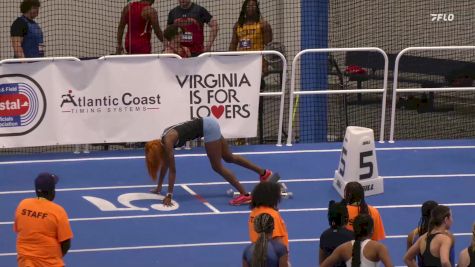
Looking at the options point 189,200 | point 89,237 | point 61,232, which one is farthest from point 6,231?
point 61,232

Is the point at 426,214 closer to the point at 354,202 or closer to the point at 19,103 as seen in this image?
the point at 354,202

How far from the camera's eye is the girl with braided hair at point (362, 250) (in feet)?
28.1

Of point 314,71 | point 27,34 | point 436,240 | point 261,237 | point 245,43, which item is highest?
point 27,34

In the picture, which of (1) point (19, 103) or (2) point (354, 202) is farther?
(1) point (19, 103)

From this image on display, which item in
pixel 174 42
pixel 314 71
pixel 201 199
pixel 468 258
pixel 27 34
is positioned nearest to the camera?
pixel 468 258

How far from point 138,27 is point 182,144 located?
12.7 ft

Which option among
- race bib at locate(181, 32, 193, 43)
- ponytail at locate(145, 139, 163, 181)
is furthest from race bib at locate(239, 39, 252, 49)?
ponytail at locate(145, 139, 163, 181)

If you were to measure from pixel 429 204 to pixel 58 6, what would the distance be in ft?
43.7

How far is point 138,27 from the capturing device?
16.8 metres

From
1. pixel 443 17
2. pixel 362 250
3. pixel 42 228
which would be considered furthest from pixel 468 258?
pixel 443 17

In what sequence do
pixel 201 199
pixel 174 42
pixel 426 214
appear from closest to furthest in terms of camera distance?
pixel 426 214, pixel 201 199, pixel 174 42

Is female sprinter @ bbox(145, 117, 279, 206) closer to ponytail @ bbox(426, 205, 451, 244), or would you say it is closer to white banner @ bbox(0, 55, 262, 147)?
white banner @ bbox(0, 55, 262, 147)

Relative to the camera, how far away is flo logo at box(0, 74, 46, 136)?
1532 cm

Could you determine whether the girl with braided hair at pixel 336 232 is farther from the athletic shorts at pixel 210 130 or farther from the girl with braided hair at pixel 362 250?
the athletic shorts at pixel 210 130
